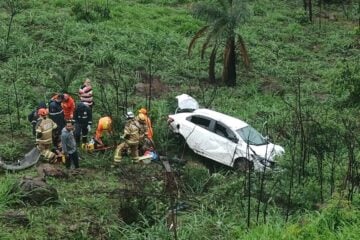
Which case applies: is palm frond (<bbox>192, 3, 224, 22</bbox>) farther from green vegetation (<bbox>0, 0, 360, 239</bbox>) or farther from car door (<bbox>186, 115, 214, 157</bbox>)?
car door (<bbox>186, 115, 214, 157</bbox>)

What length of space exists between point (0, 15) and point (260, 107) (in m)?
12.5

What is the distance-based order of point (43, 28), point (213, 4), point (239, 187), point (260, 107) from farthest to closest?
point (43, 28) < point (213, 4) < point (260, 107) < point (239, 187)

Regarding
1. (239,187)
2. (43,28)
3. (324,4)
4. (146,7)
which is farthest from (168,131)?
(324,4)

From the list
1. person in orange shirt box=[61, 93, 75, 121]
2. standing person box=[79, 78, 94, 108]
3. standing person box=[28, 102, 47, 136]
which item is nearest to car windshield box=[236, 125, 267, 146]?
standing person box=[79, 78, 94, 108]

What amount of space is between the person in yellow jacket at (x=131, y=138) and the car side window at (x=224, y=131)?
224 cm

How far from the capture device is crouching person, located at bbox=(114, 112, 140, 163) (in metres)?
14.8

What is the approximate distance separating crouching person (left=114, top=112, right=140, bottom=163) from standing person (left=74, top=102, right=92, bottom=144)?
1219 millimetres

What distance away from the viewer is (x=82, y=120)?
15.6m

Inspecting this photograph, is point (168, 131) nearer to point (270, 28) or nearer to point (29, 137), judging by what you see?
point (29, 137)

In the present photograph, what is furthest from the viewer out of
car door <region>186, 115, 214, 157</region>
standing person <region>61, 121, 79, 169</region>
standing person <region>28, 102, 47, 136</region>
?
car door <region>186, 115, 214, 157</region>

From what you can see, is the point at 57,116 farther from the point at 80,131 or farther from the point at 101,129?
the point at 101,129

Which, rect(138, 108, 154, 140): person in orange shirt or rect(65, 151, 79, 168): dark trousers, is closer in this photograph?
rect(65, 151, 79, 168): dark trousers

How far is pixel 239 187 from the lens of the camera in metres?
12.5

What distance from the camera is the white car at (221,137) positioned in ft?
51.1
